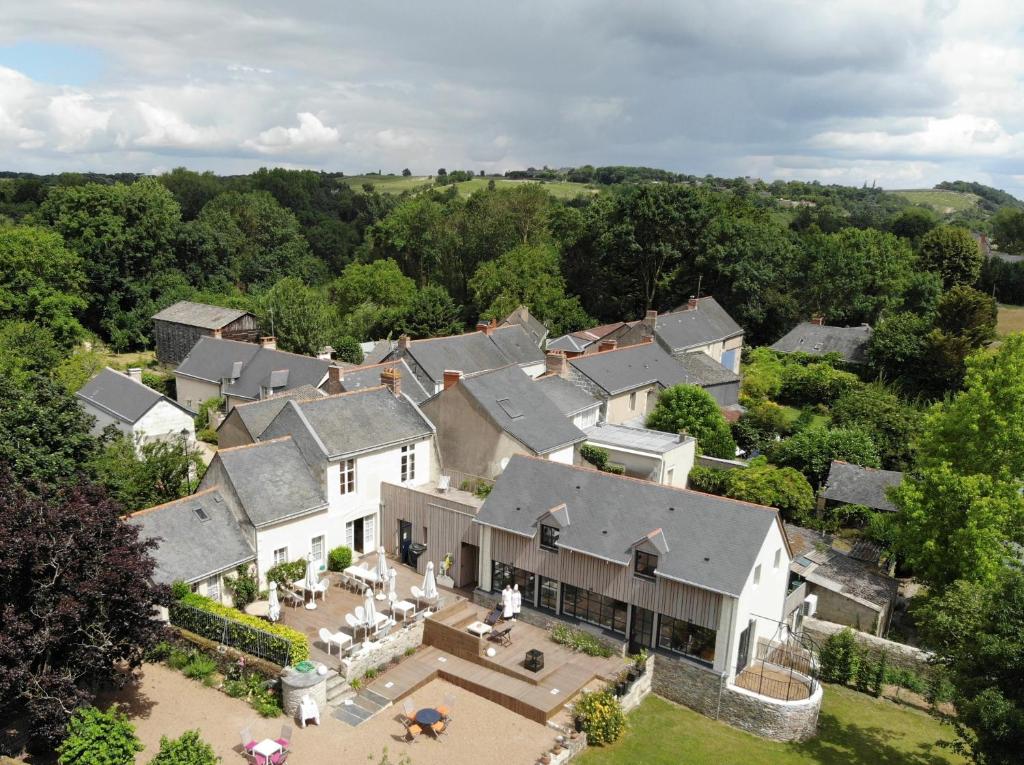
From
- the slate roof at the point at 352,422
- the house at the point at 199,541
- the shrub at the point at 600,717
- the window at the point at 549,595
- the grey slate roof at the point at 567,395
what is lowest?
the shrub at the point at 600,717

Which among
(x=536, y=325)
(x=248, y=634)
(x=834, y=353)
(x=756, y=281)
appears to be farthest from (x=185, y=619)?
(x=756, y=281)

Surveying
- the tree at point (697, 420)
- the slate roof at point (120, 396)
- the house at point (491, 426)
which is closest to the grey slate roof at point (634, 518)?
the house at point (491, 426)

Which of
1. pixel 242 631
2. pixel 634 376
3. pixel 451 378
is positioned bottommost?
pixel 242 631

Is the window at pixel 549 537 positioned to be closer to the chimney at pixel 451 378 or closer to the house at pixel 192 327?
the chimney at pixel 451 378

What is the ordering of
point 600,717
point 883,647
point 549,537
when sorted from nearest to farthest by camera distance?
point 600,717 < point 549,537 < point 883,647

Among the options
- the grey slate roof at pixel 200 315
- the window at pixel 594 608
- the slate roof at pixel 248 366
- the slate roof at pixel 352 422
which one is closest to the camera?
the window at pixel 594 608

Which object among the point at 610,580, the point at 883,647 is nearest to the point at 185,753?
the point at 610,580

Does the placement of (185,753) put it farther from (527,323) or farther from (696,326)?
(696,326)
